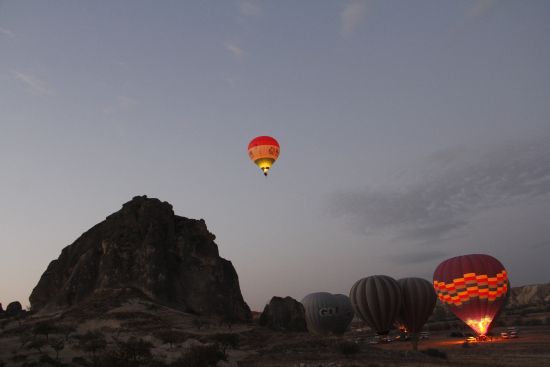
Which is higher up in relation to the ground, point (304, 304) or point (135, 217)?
point (135, 217)

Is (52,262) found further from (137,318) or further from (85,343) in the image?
(85,343)

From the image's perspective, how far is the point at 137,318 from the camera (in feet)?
159

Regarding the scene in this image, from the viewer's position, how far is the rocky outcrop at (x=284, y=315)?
61.5 meters

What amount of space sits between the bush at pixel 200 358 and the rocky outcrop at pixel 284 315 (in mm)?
34523

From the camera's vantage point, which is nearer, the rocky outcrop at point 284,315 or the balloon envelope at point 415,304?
the balloon envelope at point 415,304

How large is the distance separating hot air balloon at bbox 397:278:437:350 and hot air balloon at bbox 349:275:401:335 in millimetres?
2494

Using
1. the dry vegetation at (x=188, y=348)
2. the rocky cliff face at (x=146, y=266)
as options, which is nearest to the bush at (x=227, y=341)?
the dry vegetation at (x=188, y=348)

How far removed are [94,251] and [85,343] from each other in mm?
39279

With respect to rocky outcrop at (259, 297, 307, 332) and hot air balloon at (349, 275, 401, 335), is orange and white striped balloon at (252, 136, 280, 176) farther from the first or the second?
rocky outcrop at (259, 297, 307, 332)

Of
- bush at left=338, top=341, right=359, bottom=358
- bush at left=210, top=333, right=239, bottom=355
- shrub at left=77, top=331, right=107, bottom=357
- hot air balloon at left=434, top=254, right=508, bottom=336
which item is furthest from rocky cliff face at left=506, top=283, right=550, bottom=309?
shrub at left=77, top=331, right=107, bottom=357

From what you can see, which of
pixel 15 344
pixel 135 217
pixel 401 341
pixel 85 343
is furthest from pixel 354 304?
pixel 135 217

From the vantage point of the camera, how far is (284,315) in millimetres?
63031

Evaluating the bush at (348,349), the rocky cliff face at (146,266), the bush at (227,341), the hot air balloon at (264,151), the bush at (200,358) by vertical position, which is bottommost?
the bush at (200,358)

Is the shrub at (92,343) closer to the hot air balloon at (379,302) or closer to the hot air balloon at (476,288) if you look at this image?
the hot air balloon at (379,302)
